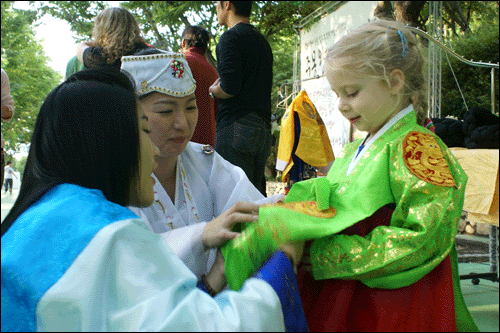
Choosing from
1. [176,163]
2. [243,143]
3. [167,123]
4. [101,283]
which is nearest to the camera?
[101,283]

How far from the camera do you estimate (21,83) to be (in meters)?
16.9

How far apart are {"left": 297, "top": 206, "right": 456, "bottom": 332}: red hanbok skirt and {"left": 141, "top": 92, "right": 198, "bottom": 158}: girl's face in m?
0.71

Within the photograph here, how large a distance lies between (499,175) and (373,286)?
6.62ft

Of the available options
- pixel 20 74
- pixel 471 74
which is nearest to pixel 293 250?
pixel 471 74

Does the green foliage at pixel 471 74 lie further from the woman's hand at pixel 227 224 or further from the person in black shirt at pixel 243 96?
the woman's hand at pixel 227 224

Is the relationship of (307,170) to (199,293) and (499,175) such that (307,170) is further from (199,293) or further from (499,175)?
(199,293)

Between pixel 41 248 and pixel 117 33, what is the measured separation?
227 centimetres

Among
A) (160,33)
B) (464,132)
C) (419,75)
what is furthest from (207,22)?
(419,75)

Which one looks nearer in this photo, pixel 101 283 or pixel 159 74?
pixel 101 283

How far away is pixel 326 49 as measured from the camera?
5348 mm

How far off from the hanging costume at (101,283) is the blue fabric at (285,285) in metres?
0.18

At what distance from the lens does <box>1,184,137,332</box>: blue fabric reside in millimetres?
723

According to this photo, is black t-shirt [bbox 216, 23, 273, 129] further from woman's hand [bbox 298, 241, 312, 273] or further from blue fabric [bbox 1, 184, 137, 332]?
blue fabric [bbox 1, 184, 137, 332]

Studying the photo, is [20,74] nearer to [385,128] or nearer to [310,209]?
[385,128]
